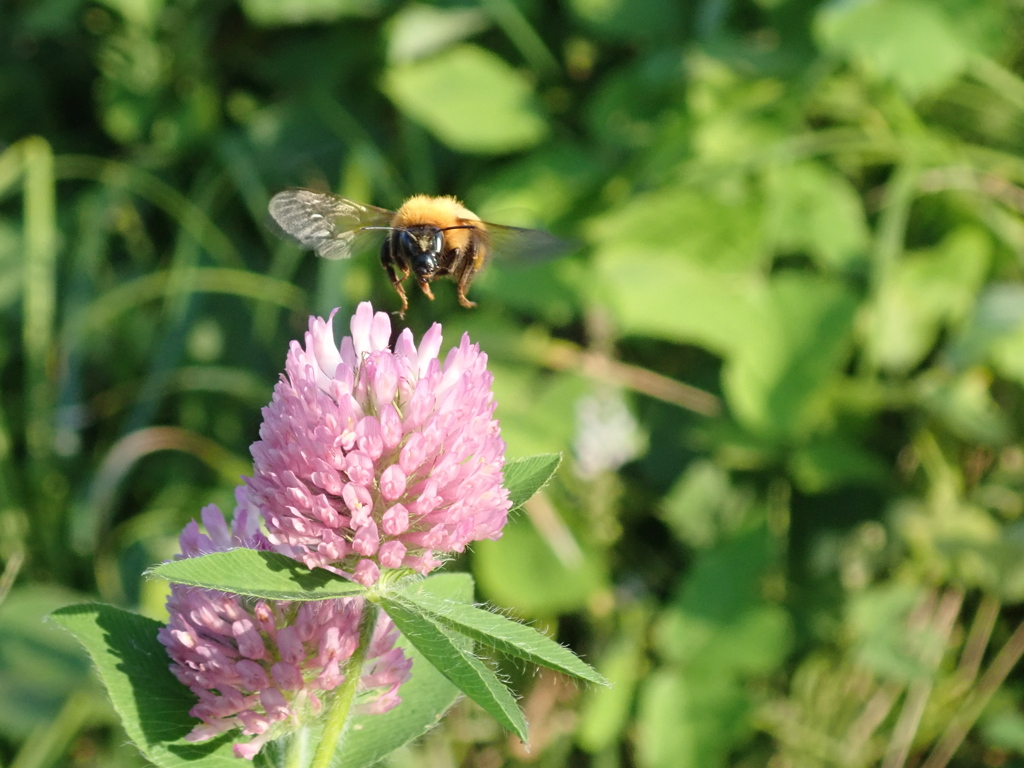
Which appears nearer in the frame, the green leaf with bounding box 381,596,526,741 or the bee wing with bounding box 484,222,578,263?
the green leaf with bounding box 381,596,526,741

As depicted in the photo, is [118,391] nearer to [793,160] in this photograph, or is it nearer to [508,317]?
[508,317]

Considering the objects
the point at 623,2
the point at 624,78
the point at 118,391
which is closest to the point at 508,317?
the point at 624,78

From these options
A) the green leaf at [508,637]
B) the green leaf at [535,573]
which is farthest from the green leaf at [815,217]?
the green leaf at [508,637]

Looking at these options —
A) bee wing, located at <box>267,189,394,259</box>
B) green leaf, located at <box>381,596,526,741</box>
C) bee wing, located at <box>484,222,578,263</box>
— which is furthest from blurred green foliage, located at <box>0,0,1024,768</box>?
green leaf, located at <box>381,596,526,741</box>

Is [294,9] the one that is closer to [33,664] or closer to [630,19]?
[630,19]

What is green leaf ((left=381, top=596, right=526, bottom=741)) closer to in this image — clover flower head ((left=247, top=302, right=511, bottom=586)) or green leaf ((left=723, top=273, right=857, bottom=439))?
clover flower head ((left=247, top=302, right=511, bottom=586))

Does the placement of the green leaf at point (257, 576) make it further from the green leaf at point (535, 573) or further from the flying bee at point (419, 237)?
the green leaf at point (535, 573)
